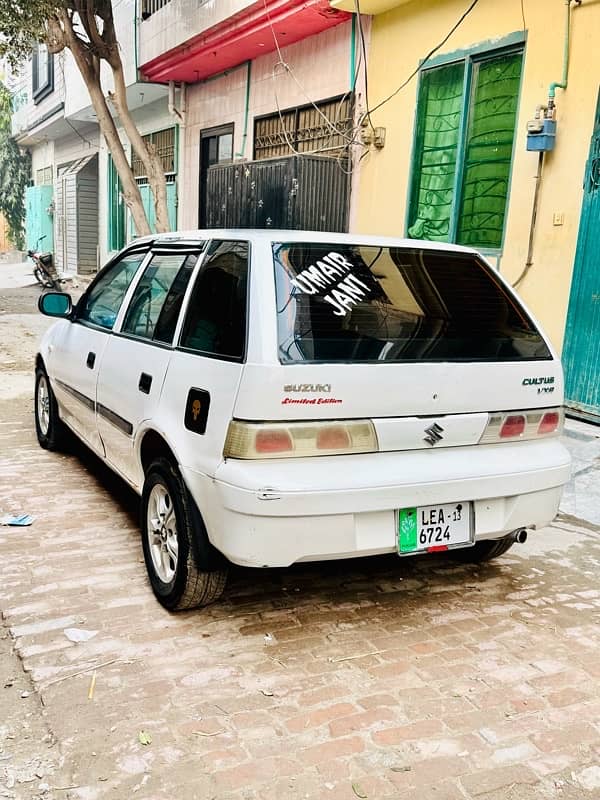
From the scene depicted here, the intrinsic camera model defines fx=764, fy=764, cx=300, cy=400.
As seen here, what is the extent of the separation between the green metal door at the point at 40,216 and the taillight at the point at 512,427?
25044mm

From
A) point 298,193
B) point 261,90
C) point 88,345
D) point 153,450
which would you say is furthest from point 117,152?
point 153,450

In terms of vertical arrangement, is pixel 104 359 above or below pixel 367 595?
above

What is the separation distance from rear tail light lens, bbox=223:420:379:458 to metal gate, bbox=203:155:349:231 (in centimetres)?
718

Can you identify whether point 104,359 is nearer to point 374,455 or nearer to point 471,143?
point 374,455

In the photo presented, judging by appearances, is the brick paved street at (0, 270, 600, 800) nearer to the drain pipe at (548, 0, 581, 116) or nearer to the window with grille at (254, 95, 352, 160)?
the drain pipe at (548, 0, 581, 116)

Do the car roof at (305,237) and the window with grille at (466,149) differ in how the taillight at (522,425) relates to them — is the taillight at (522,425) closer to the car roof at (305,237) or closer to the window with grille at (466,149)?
the car roof at (305,237)

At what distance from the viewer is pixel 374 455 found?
10.1 feet

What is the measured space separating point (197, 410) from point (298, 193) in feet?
23.2

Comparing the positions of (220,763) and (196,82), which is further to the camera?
(196,82)

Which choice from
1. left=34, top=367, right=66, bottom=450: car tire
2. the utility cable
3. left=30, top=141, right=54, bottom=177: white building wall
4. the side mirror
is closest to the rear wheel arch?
the side mirror

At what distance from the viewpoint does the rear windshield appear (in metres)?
3.06

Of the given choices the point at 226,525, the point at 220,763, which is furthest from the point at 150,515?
the point at 220,763

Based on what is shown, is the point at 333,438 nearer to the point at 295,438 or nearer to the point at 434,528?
the point at 295,438

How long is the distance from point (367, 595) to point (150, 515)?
112 centimetres
